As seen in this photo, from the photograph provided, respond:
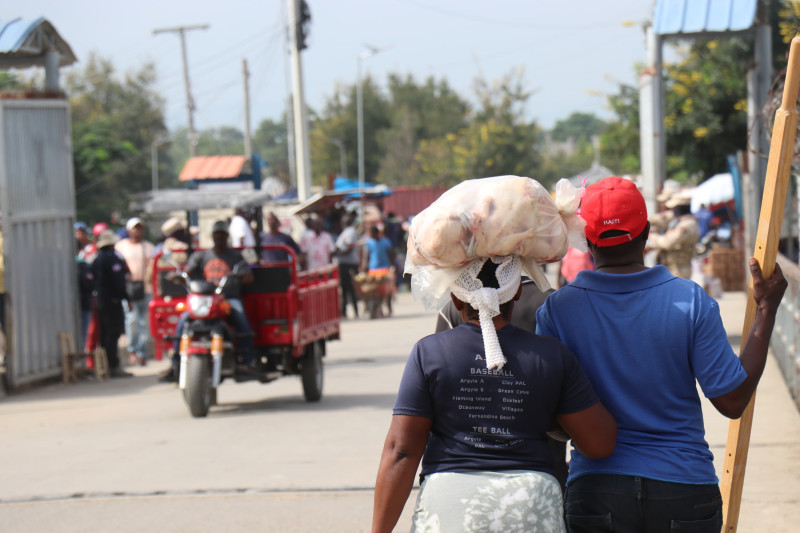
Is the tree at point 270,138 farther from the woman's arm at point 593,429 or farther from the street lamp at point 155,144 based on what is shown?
the woman's arm at point 593,429

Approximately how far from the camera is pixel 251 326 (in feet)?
34.8

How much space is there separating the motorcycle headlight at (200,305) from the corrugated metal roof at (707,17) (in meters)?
7.22

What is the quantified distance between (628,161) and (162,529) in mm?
38152

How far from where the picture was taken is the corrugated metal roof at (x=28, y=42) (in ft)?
41.3

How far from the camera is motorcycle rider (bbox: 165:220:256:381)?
10.3 metres

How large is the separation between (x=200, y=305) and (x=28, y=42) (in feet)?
16.3

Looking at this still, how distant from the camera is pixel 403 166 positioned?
70.8 metres

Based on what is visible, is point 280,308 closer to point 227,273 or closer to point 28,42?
point 227,273

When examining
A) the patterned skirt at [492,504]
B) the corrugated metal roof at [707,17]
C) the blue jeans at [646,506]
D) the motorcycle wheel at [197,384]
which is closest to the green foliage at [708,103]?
the corrugated metal roof at [707,17]

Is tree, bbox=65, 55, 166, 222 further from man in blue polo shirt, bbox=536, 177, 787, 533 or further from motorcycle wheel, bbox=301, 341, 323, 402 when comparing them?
man in blue polo shirt, bbox=536, 177, 787, 533

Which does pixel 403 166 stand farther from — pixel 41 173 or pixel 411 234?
pixel 411 234

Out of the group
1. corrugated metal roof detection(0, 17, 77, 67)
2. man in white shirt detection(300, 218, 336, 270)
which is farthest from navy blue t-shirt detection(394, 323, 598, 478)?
man in white shirt detection(300, 218, 336, 270)

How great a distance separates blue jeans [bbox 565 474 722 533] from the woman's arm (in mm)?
110

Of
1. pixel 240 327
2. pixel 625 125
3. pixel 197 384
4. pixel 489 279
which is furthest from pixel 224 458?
pixel 625 125
